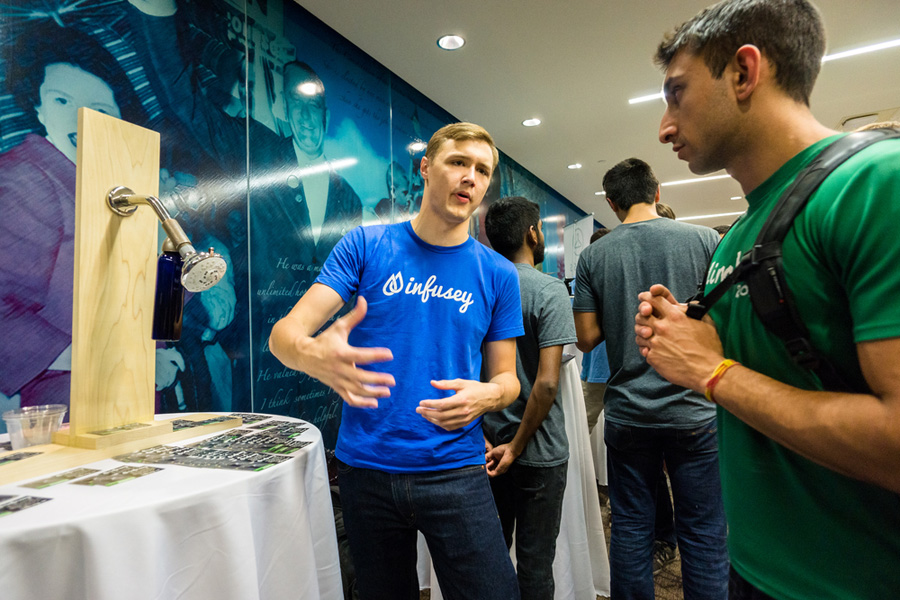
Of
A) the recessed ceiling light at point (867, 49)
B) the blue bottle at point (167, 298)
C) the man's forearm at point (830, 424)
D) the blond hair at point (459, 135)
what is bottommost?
the man's forearm at point (830, 424)

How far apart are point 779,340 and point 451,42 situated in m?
3.01

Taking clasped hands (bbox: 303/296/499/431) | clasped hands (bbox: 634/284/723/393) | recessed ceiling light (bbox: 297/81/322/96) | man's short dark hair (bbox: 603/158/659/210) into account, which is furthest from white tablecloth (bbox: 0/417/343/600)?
recessed ceiling light (bbox: 297/81/322/96)

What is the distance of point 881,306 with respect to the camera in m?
0.55

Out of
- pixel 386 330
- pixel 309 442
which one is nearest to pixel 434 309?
pixel 386 330

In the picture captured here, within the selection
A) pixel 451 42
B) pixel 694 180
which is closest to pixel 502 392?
pixel 451 42

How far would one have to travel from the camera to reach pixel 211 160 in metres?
2.11

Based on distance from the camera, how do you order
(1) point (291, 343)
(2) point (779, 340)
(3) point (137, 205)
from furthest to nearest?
(3) point (137, 205)
(1) point (291, 343)
(2) point (779, 340)

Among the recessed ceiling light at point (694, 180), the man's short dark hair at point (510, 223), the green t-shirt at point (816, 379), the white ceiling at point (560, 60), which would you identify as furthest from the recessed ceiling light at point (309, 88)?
the recessed ceiling light at point (694, 180)

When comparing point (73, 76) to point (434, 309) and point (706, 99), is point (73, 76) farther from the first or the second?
point (706, 99)

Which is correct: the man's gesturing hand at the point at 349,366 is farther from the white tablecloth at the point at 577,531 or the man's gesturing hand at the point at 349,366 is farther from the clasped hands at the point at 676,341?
the white tablecloth at the point at 577,531

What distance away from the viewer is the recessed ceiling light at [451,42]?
304 cm

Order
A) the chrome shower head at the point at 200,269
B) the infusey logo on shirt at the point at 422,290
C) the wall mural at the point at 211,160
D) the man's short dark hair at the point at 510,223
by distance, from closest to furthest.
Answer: the chrome shower head at the point at 200,269, the infusey logo on shirt at the point at 422,290, the wall mural at the point at 211,160, the man's short dark hair at the point at 510,223

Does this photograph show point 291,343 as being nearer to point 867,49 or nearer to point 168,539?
point 168,539

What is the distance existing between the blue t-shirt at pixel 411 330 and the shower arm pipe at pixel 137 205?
1.22 ft
